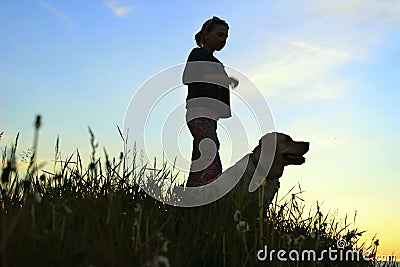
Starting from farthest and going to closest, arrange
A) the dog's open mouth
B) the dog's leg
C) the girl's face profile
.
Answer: the dog's open mouth → the girl's face profile → the dog's leg

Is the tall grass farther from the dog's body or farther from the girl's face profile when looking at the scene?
the girl's face profile

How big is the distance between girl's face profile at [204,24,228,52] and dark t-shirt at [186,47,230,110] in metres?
0.20

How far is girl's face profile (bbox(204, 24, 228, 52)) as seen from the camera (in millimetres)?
6285

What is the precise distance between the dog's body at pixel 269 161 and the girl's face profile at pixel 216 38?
1244 mm

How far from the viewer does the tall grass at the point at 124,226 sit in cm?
208

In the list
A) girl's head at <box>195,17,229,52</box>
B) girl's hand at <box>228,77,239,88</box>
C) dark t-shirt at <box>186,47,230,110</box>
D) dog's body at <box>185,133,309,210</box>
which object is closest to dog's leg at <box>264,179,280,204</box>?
dog's body at <box>185,133,309,210</box>

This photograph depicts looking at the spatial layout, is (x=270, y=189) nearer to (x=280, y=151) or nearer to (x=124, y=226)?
(x=280, y=151)

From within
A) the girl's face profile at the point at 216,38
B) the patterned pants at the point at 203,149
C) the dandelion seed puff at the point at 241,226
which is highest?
the girl's face profile at the point at 216,38

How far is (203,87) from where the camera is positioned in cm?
600

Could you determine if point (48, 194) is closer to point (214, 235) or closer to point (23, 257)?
point (214, 235)

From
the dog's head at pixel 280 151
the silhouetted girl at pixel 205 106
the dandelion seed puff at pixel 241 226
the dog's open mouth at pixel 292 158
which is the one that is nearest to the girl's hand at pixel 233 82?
the silhouetted girl at pixel 205 106

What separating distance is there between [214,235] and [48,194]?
1.57 meters

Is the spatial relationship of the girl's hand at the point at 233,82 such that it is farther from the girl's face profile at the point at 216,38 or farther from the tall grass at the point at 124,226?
the tall grass at the point at 124,226

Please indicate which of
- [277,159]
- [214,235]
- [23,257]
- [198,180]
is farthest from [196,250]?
[277,159]
